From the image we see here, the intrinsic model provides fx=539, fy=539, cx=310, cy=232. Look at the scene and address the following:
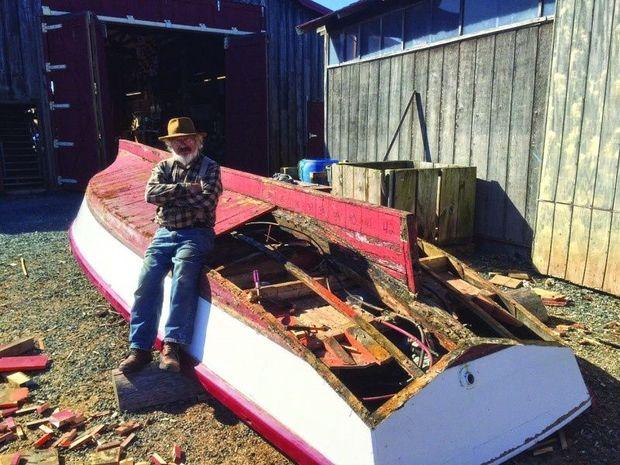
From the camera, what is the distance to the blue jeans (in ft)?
12.5

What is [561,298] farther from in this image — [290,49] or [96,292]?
[290,49]

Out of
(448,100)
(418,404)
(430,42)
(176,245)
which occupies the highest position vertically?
(430,42)

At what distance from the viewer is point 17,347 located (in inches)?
176

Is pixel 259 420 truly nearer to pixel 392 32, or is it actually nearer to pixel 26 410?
pixel 26 410

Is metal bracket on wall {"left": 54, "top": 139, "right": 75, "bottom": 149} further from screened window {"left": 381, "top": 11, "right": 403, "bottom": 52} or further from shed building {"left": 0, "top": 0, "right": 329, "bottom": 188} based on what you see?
Result: screened window {"left": 381, "top": 11, "right": 403, "bottom": 52}

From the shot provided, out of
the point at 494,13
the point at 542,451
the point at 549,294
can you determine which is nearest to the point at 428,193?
the point at 549,294

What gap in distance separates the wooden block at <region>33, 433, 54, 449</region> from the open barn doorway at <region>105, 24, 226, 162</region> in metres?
13.6

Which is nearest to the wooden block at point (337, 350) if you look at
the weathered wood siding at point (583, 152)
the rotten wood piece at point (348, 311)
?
the rotten wood piece at point (348, 311)

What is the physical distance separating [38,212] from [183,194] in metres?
8.26

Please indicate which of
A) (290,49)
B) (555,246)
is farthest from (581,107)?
(290,49)

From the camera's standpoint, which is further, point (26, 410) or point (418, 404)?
point (26, 410)

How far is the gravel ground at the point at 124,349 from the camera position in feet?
10.6

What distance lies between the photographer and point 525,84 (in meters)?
6.75

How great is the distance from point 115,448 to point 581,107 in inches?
222
